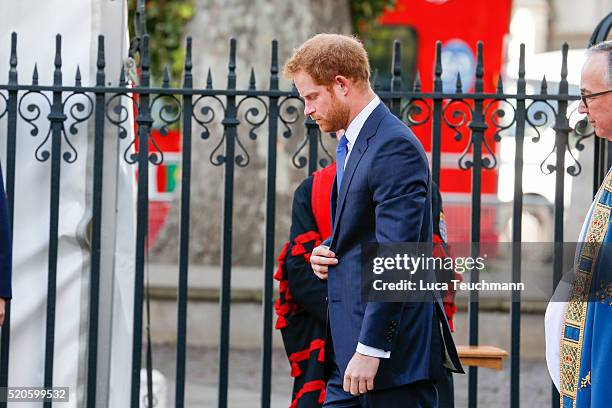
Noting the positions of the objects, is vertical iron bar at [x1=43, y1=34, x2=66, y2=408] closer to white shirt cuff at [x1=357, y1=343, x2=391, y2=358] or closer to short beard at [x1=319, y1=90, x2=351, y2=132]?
short beard at [x1=319, y1=90, x2=351, y2=132]

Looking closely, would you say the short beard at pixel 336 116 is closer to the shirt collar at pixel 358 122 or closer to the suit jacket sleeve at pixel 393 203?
the shirt collar at pixel 358 122

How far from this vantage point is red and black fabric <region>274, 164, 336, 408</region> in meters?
4.72

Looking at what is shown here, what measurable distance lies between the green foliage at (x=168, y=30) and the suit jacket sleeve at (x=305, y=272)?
456 inches

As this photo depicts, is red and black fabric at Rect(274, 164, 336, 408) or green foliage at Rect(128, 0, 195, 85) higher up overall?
green foliage at Rect(128, 0, 195, 85)

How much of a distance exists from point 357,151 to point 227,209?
1.77m

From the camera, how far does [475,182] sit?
5500mm

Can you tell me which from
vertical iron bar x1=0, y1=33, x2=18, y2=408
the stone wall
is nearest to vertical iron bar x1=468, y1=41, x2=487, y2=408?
vertical iron bar x1=0, y1=33, x2=18, y2=408

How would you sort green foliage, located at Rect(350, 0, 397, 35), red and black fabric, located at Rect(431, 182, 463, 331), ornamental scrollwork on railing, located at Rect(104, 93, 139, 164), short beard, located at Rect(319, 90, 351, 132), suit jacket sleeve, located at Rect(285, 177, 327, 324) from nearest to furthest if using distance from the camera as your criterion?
1. short beard, located at Rect(319, 90, 351, 132)
2. red and black fabric, located at Rect(431, 182, 463, 331)
3. suit jacket sleeve, located at Rect(285, 177, 327, 324)
4. ornamental scrollwork on railing, located at Rect(104, 93, 139, 164)
5. green foliage, located at Rect(350, 0, 397, 35)

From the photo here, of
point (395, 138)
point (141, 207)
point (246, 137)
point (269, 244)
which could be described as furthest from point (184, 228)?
point (246, 137)

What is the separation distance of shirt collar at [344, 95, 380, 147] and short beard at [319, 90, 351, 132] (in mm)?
27

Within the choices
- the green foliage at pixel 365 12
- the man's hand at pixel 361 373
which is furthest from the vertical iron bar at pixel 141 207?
the green foliage at pixel 365 12

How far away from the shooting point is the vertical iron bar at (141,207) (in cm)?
552

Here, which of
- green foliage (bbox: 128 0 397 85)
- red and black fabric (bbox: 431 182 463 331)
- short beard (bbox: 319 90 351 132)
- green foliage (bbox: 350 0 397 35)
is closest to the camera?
short beard (bbox: 319 90 351 132)

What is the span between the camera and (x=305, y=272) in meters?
4.72
